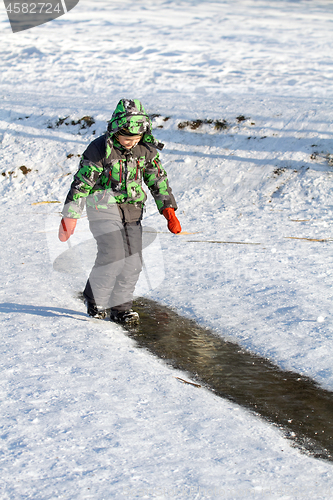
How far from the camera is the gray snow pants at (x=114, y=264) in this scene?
3.76 metres

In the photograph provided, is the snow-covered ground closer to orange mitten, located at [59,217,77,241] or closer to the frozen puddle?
the frozen puddle

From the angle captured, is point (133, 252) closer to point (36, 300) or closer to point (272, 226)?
point (36, 300)

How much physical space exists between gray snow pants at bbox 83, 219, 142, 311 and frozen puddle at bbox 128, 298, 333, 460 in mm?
344

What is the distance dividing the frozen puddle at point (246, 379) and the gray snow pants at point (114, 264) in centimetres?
34

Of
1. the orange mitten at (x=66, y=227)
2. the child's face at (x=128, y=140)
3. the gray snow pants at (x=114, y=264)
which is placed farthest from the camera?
the gray snow pants at (x=114, y=264)

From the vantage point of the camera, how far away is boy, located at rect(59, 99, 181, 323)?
11.7 feet

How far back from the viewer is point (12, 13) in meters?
18.5

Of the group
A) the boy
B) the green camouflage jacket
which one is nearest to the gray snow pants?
the boy

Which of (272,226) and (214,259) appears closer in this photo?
(214,259)

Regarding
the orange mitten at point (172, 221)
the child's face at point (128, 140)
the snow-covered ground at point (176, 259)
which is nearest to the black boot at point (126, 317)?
the snow-covered ground at point (176, 259)

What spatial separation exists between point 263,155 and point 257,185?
2.75ft

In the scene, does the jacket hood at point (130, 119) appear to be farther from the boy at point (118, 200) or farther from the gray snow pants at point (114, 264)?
the gray snow pants at point (114, 264)

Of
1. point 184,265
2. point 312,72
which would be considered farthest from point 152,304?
point 312,72

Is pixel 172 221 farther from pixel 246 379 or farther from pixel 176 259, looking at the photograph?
pixel 176 259
